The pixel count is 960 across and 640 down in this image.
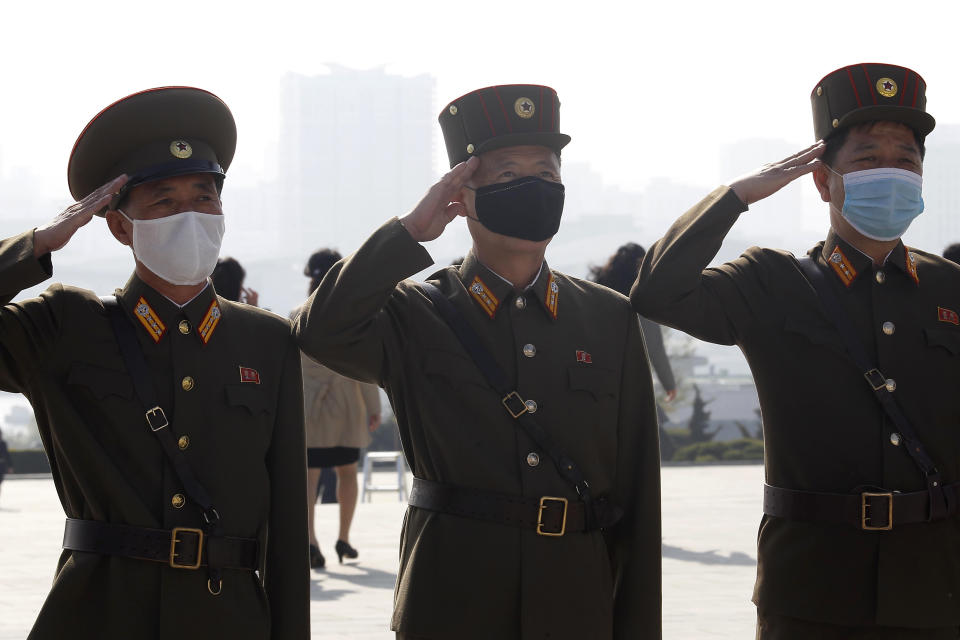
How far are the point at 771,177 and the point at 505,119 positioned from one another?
2.87 ft

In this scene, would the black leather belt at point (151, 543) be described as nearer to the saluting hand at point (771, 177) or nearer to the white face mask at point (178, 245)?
the white face mask at point (178, 245)

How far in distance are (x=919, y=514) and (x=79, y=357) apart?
252 cm

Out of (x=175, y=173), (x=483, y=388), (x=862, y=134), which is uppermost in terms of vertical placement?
(x=862, y=134)

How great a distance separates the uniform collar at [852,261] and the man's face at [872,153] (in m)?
0.08

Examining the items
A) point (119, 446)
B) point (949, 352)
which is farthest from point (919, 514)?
point (119, 446)

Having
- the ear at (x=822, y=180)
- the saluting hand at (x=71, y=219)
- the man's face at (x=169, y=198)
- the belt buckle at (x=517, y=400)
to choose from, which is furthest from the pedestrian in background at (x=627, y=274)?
the saluting hand at (x=71, y=219)

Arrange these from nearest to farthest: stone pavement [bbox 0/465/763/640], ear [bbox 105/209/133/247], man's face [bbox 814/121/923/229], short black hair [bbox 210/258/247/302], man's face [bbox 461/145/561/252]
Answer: ear [bbox 105/209/133/247] → man's face [bbox 461/145/561/252] → man's face [bbox 814/121/923/229] → stone pavement [bbox 0/465/763/640] → short black hair [bbox 210/258/247/302]

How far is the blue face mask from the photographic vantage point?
14.4ft

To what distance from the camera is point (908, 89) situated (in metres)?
4.59

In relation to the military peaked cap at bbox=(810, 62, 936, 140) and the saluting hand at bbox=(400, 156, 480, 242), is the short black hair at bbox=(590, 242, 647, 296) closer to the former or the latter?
the military peaked cap at bbox=(810, 62, 936, 140)

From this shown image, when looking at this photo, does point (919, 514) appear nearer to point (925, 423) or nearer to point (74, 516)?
point (925, 423)

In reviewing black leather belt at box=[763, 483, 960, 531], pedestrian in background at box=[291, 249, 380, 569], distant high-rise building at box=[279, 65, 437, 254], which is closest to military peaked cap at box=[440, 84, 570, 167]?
black leather belt at box=[763, 483, 960, 531]

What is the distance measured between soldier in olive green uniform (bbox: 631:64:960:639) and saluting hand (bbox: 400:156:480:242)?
0.66 m

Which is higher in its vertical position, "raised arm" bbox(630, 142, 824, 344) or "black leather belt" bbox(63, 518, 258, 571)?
"raised arm" bbox(630, 142, 824, 344)
